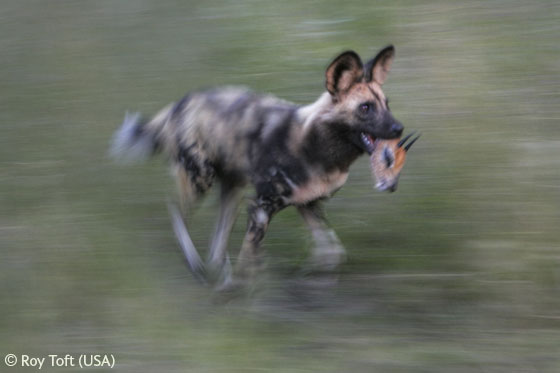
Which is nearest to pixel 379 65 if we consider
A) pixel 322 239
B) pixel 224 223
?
pixel 322 239

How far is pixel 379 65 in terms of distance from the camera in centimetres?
545

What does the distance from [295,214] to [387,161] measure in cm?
174

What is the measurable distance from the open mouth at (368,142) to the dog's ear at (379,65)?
0.38 metres

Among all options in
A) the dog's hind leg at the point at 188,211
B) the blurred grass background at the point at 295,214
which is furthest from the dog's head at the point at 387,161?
the dog's hind leg at the point at 188,211

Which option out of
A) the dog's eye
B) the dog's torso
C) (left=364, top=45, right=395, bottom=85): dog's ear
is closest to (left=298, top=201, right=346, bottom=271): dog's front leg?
the dog's torso

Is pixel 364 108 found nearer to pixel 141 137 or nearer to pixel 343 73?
pixel 343 73

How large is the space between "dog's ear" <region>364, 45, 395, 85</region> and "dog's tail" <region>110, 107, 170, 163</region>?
1761 millimetres

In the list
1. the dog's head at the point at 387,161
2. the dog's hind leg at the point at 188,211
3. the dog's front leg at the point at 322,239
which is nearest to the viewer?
the dog's head at the point at 387,161

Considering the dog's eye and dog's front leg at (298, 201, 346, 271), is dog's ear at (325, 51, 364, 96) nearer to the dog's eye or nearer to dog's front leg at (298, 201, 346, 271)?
the dog's eye

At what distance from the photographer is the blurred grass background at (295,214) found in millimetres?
5230

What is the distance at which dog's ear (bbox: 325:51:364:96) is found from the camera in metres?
5.23

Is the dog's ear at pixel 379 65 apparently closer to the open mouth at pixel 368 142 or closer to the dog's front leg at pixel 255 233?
the open mouth at pixel 368 142

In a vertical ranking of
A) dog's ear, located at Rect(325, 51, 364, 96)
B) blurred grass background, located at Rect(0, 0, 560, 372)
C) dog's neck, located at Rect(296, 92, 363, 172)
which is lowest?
blurred grass background, located at Rect(0, 0, 560, 372)

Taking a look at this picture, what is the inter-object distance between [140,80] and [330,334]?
428cm
